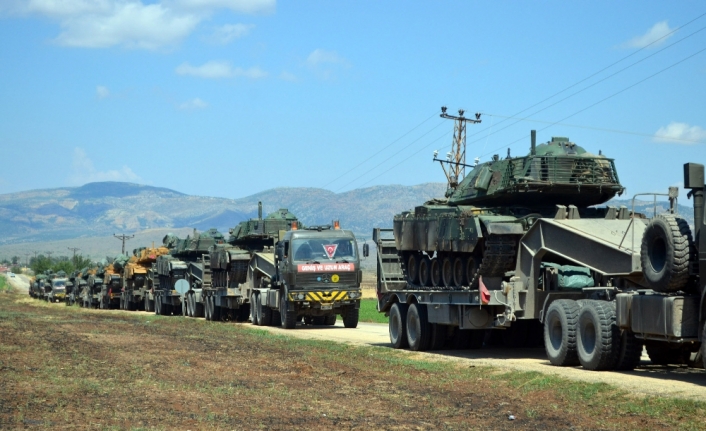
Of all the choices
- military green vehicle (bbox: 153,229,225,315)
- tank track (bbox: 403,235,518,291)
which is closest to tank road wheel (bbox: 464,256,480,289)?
tank track (bbox: 403,235,518,291)

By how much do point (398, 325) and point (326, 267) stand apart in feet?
27.0

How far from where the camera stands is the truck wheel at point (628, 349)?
1628 cm

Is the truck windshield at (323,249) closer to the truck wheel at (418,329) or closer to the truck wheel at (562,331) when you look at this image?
the truck wheel at (418,329)

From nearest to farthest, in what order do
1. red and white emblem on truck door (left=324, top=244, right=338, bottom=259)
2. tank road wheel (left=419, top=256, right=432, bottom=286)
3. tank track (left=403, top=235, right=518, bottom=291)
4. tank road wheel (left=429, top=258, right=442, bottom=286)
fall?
A: 1. tank track (left=403, top=235, right=518, bottom=291)
2. tank road wheel (left=429, top=258, right=442, bottom=286)
3. tank road wheel (left=419, top=256, right=432, bottom=286)
4. red and white emblem on truck door (left=324, top=244, right=338, bottom=259)

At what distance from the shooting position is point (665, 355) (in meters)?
17.6

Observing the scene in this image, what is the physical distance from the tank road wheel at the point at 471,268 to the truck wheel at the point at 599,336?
4010 mm

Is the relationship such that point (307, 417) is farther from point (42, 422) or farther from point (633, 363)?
point (633, 363)

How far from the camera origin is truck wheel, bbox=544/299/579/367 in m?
17.2

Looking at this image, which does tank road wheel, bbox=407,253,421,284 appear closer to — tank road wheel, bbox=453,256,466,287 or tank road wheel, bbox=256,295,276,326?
tank road wheel, bbox=453,256,466,287

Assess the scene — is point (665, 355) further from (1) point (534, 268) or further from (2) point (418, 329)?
(2) point (418, 329)

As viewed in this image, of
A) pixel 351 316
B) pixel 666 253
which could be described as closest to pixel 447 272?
pixel 666 253

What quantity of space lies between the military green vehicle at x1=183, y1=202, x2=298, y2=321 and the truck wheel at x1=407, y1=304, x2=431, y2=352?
15366mm

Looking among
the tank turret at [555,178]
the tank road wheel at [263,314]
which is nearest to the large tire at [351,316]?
the tank road wheel at [263,314]

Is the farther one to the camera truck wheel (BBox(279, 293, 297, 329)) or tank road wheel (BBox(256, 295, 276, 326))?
tank road wheel (BBox(256, 295, 276, 326))
